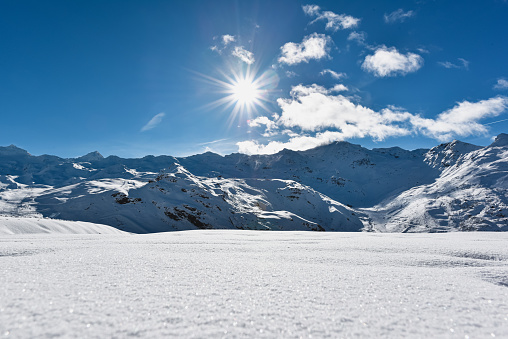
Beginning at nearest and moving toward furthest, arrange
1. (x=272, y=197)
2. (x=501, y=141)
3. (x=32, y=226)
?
(x=32, y=226)
(x=272, y=197)
(x=501, y=141)

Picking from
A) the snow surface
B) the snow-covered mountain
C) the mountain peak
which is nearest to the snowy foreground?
the snow surface

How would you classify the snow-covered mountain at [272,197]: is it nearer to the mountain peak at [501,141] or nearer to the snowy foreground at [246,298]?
the mountain peak at [501,141]

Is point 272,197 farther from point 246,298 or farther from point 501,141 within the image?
point 501,141

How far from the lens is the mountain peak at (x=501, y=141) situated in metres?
153

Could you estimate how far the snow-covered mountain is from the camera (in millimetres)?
65188


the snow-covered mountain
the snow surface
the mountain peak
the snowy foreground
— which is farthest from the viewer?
the mountain peak

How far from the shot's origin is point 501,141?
15550 cm

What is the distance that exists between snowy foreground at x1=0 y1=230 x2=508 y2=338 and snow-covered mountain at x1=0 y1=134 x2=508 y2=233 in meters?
57.5

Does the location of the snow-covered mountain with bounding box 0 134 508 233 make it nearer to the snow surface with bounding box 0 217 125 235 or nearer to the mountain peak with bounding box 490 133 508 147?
the mountain peak with bounding box 490 133 508 147

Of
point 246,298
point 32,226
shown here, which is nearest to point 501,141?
point 246,298

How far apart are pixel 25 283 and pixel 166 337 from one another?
306cm

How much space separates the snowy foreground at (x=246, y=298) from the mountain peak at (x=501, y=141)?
208 meters

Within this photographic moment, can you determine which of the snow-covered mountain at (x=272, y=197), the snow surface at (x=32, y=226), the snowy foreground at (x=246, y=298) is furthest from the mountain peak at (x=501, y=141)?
the snow surface at (x=32, y=226)

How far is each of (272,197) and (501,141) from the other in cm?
15521
